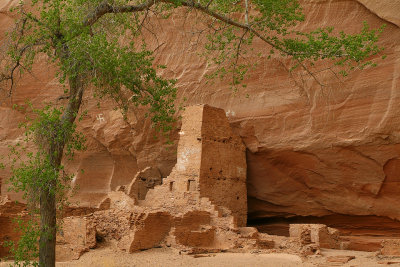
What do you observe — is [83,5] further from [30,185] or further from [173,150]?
[173,150]

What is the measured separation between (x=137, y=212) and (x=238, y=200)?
4.60 m

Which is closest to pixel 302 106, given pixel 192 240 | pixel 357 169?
pixel 357 169

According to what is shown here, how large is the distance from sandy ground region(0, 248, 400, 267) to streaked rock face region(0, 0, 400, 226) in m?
3.30

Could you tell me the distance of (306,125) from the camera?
56.1 feet

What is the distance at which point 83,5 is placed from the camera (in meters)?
12.0

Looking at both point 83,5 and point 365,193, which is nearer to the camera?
point 83,5

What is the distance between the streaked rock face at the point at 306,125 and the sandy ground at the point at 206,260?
3.30 metres

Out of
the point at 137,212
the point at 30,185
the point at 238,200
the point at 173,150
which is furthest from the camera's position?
the point at 173,150

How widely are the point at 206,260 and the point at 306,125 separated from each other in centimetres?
570

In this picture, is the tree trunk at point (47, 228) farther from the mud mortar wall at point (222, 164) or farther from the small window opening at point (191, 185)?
the mud mortar wall at point (222, 164)

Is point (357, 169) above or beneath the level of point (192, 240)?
above

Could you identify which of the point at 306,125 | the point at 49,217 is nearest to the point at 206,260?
the point at 49,217

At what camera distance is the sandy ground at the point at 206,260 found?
12.9 m

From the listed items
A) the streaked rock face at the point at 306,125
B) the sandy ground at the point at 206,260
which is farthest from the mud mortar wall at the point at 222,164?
the sandy ground at the point at 206,260
